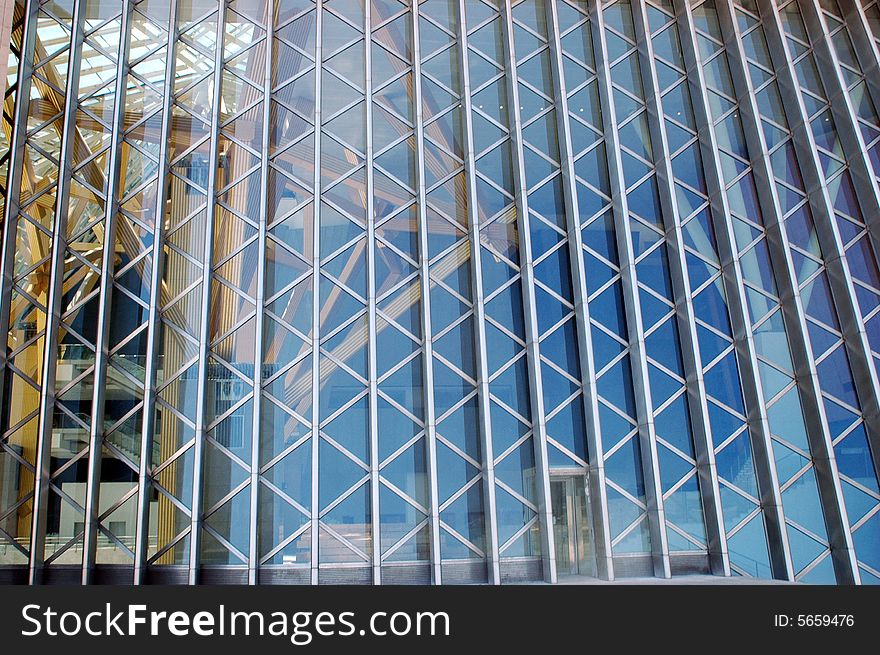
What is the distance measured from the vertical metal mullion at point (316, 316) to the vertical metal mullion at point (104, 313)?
3488 mm

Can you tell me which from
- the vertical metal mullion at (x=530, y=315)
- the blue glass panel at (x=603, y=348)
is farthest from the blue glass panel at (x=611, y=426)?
the vertical metal mullion at (x=530, y=315)

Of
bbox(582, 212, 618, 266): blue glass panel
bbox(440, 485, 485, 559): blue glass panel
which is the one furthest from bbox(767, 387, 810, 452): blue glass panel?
bbox(440, 485, 485, 559): blue glass panel

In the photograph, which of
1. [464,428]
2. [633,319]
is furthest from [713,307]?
[464,428]

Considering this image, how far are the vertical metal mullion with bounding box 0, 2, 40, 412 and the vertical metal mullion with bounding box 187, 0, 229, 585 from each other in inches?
128

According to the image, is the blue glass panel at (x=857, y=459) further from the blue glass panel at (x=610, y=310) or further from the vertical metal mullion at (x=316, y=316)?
the vertical metal mullion at (x=316, y=316)

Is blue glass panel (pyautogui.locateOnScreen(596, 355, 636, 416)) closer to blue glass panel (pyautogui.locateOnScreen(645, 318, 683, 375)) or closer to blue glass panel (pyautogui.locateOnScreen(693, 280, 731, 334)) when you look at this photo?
blue glass panel (pyautogui.locateOnScreen(645, 318, 683, 375))

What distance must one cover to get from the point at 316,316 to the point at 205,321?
189 cm

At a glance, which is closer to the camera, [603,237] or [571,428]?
[571,428]

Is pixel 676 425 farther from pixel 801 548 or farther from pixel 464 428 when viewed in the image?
pixel 464 428

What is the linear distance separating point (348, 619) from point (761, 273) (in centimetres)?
1165

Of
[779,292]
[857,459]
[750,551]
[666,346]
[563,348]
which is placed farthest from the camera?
[779,292]

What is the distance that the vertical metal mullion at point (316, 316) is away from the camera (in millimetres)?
11078

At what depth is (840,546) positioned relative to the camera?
1166 cm

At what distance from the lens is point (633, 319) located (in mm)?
12383
